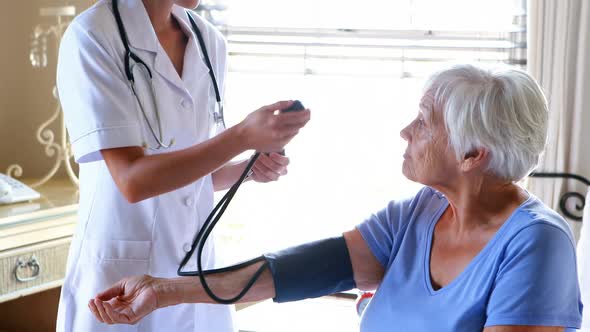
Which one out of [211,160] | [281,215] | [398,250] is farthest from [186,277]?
[281,215]

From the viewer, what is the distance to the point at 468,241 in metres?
1.47

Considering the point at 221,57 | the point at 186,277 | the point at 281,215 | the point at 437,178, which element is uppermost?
the point at 221,57

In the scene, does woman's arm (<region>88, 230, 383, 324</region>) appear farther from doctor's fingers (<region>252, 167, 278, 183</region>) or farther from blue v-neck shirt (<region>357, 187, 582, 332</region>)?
doctor's fingers (<region>252, 167, 278, 183</region>)

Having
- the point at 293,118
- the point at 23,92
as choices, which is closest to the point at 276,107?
the point at 293,118

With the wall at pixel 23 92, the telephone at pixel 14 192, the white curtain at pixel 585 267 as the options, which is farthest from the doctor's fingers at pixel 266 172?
the wall at pixel 23 92

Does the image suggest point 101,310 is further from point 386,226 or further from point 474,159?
point 474,159

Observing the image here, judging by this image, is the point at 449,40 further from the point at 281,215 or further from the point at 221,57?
the point at 221,57

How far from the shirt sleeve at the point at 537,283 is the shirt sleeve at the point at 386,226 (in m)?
0.31

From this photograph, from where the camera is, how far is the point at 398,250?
5.22 ft

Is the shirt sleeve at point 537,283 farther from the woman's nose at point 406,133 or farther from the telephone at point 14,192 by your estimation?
the telephone at point 14,192

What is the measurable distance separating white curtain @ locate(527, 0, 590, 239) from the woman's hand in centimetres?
116

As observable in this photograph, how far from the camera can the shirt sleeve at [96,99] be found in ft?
4.78

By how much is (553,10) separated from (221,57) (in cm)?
121

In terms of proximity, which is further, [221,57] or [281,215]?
[281,215]
